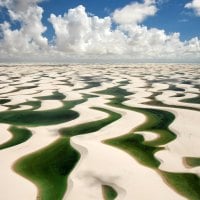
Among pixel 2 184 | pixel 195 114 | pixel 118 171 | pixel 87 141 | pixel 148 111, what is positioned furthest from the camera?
pixel 148 111

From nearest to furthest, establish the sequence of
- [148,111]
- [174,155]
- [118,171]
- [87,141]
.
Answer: [118,171]
[174,155]
[87,141]
[148,111]

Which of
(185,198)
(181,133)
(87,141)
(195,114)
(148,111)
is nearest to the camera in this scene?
(185,198)

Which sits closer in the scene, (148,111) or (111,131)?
(111,131)

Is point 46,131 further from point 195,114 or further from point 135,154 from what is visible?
point 195,114

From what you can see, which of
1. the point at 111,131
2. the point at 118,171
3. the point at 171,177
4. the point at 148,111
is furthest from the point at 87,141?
the point at 148,111

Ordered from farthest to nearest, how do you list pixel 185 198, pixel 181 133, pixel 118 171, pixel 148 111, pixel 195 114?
1. pixel 148 111
2. pixel 195 114
3. pixel 181 133
4. pixel 118 171
5. pixel 185 198

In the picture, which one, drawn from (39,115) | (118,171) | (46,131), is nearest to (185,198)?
(118,171)

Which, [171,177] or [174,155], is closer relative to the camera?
[171,177]

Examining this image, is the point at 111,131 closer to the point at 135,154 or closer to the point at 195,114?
the point at 135,154

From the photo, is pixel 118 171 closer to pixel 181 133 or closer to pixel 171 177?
pixel 171 177
